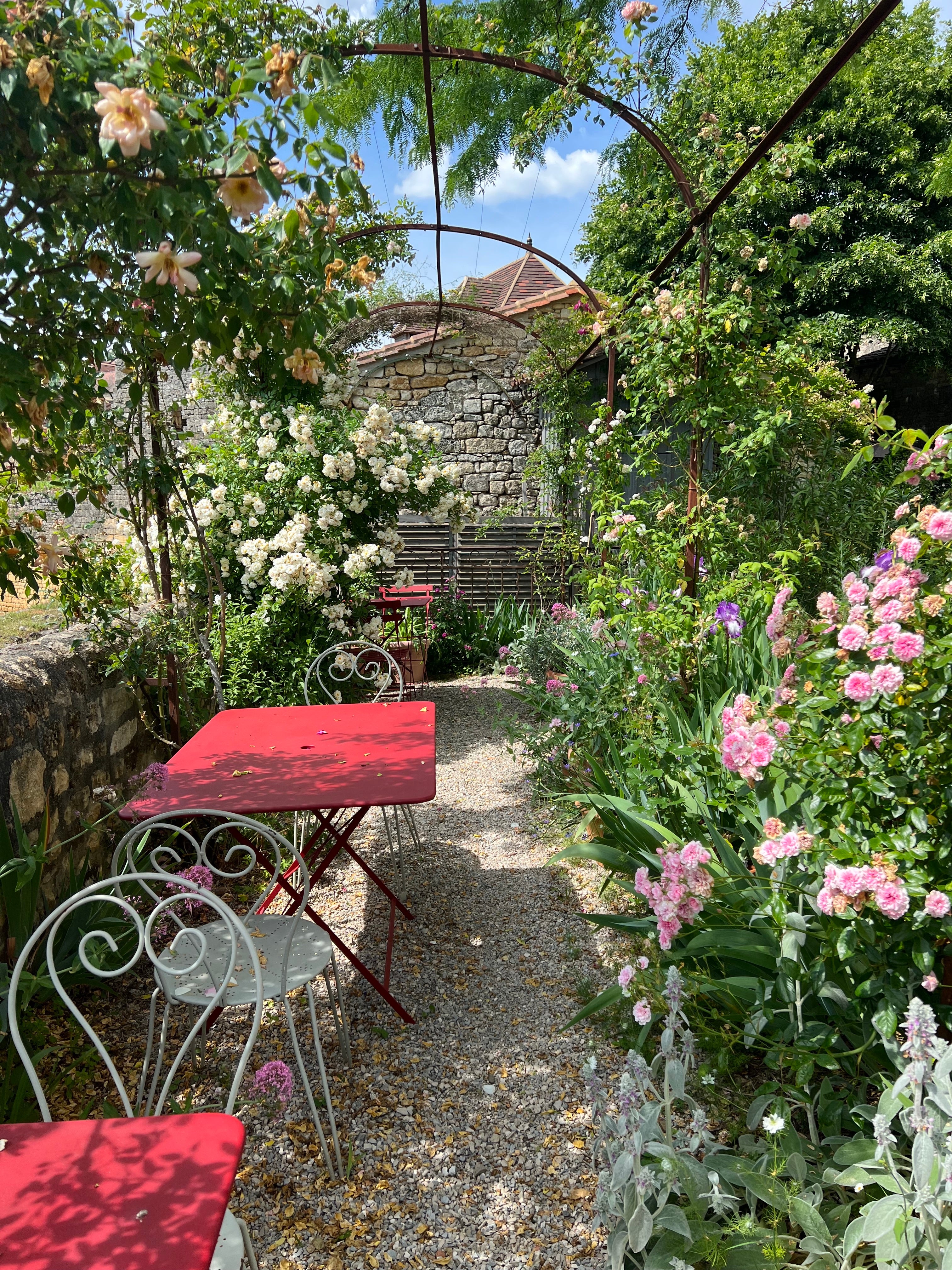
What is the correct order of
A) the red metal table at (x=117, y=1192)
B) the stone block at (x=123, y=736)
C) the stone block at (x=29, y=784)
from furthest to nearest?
the stone block at (x=123, y=736)
the stone block at (x=29, y=784)
the red metal table at (x=117, y=1192)

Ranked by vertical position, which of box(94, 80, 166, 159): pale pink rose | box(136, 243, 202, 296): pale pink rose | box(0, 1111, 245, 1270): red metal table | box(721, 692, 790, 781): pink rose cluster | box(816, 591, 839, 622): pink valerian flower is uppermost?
box(94, 80, 166, 159): pale pink rose

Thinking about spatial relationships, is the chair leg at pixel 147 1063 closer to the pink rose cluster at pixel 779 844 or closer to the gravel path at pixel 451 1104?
the gravel path at pixel 451 1104

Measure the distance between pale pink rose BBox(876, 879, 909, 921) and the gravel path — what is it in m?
0.93

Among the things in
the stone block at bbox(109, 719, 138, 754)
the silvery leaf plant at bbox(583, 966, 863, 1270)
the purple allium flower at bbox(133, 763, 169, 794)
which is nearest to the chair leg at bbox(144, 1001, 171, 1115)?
the purple allium flower at bbox(133, 763, 169, 794)

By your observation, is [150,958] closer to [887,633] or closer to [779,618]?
[887,633]

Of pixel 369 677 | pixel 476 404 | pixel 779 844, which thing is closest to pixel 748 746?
pixel 779 844

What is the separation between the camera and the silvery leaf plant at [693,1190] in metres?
1.31

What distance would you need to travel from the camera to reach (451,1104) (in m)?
2.00

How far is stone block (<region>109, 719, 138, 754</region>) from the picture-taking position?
2.97 meters

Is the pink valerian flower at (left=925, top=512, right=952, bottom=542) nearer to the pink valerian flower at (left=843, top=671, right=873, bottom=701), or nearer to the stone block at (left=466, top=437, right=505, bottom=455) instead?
the pink valerian flower at (left=843, top=671, right=873, bottom=701)

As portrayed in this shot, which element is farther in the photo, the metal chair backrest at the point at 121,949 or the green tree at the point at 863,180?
the green tree at the point at 863,180

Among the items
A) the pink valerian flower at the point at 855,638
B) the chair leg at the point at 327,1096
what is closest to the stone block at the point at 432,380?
the chair leg at the point at 327,1096

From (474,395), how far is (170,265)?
7.53m

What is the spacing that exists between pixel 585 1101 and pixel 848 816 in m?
1.05
